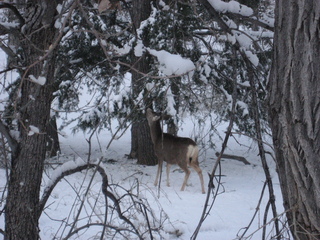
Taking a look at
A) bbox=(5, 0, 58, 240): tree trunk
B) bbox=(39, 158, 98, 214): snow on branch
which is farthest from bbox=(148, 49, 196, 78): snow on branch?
bbox=(39, 158, 98, 214): snow on branch

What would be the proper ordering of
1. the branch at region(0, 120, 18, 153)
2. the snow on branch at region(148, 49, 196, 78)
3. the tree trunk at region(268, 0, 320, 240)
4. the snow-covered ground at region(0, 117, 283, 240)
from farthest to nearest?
the snow-covered ground at region(0, 117, 283, 240) < the branch at region(0, 120, 18, 153) < the snow on branch at region(148, 49, 196, 78) < the tree trunk at region(268, 0, 320, 240)

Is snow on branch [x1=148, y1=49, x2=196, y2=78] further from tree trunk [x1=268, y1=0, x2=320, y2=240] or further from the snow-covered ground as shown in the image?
the snow-covered ground

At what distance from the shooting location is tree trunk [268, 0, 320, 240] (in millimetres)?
1637

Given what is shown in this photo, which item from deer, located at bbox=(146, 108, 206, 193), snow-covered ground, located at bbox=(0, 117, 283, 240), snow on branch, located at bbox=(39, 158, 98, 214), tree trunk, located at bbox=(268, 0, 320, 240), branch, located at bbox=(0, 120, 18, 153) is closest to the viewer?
tree trunk, located at bbox=(268, 0, 320, 240)

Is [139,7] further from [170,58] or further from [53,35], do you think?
[170,58]

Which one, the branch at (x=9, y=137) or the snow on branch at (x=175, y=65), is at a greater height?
the snow on branch at (x=175, y=65)

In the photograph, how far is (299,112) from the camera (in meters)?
1.67

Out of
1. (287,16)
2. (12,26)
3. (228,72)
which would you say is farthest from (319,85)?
(228,72)

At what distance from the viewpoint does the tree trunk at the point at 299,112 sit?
5.37ft

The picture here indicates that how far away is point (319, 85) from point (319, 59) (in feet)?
0.34

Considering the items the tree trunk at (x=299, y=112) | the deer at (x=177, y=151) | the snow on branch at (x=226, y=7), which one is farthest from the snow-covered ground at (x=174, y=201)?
the tree trunk at (x=299, y=112)

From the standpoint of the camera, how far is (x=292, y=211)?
5.56 ft

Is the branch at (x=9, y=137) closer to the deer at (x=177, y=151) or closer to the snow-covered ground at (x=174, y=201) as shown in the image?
the snow-covered ground at (x=174, y=201)

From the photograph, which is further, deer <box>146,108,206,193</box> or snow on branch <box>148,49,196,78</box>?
deer <box>146,108,206,193</box>
